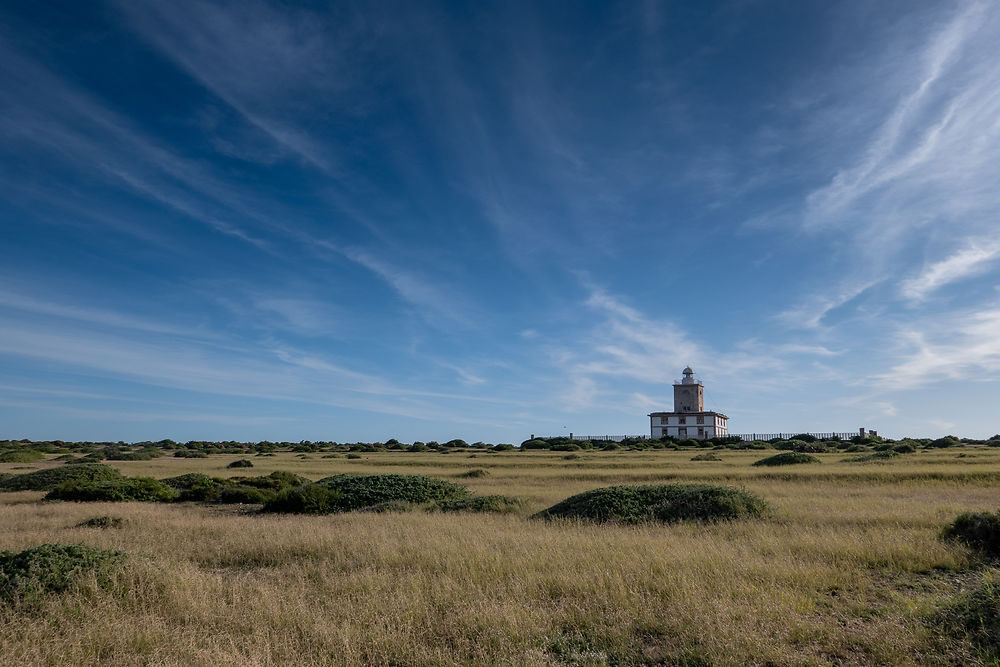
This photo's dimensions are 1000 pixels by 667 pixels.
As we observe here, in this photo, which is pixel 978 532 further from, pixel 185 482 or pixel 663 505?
pixel 185 482

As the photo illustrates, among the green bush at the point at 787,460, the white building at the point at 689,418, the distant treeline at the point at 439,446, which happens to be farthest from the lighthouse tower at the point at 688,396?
the green bush at the point at 787,460

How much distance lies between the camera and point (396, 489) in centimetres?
2362

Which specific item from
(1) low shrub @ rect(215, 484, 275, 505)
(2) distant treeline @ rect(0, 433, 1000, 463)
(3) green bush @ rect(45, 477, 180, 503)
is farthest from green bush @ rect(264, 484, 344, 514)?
(2) distant treeline @ rect(0, 433, 1000, 463)

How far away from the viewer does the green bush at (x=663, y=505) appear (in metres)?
16.2

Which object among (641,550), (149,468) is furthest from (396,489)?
(149,468)

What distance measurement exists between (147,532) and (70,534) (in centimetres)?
172

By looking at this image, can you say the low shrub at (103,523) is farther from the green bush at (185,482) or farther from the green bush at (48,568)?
the green bush at (185,482)

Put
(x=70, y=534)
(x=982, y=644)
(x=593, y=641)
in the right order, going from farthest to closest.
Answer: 1. (x=70, y=534)
2. (x=593, y=641)
3. (x=982, y=644)

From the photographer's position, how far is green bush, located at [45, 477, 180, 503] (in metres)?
23.9

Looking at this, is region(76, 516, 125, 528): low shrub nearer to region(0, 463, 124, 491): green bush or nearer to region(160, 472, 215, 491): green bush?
region(160, 472, 215, 491): green bush

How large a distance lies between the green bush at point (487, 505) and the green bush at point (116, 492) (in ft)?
42.9

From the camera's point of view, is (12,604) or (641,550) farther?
(641,550)

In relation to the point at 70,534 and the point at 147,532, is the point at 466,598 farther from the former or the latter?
the point at 70,534

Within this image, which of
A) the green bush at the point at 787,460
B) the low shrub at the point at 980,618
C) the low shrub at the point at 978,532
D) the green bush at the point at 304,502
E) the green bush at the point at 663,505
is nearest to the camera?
the low shrub at the point at 980,618
